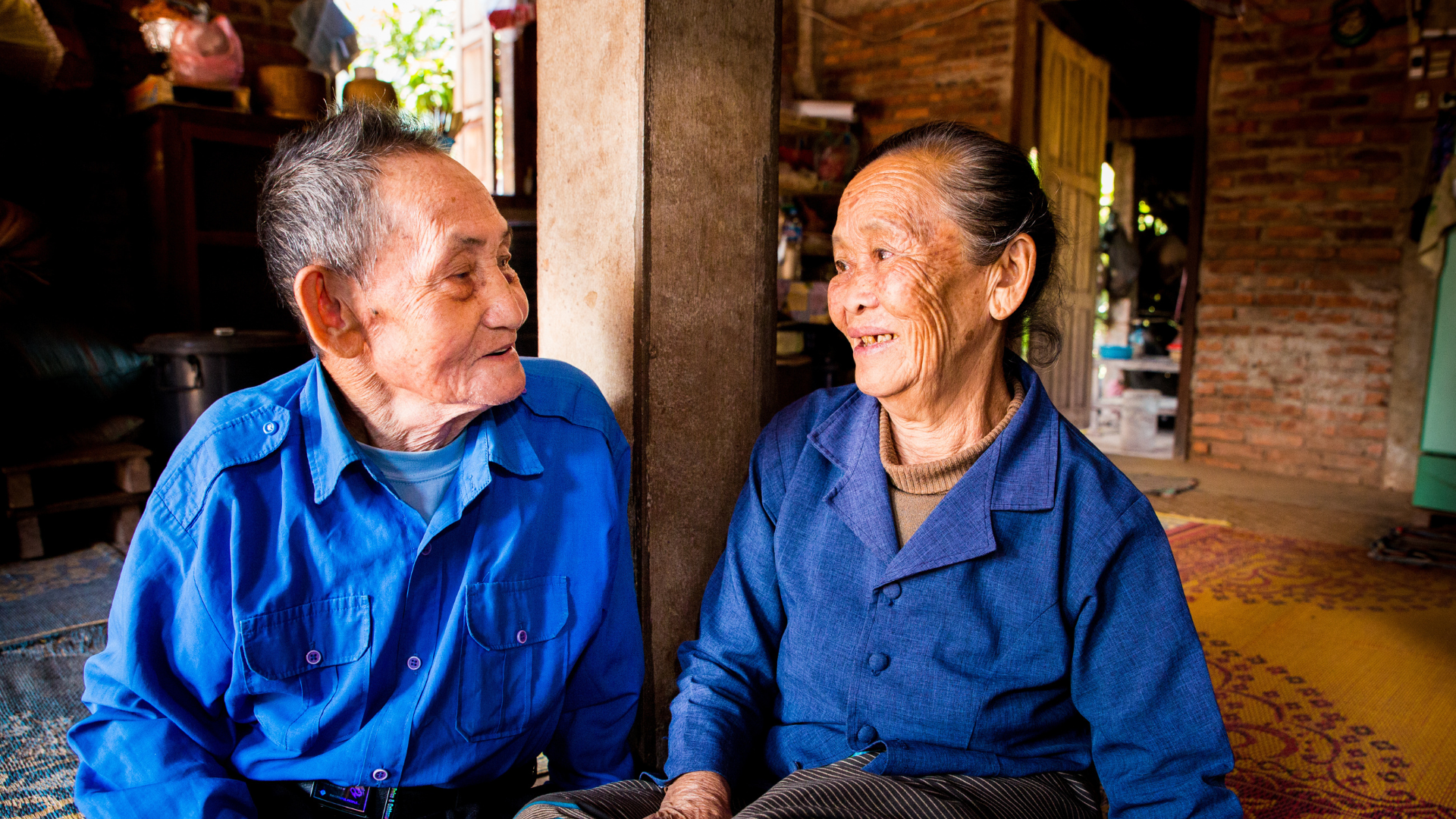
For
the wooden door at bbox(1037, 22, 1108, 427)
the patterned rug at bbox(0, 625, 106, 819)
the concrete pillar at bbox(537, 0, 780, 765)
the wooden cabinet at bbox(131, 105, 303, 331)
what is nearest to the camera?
the concrete pillar at bbox(537, 0, 780, 765)

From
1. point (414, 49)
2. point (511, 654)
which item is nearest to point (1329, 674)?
point (511, 654)

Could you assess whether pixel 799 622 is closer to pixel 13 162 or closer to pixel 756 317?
pixel 756 317

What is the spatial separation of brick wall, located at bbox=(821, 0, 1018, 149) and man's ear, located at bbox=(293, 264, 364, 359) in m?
5.90

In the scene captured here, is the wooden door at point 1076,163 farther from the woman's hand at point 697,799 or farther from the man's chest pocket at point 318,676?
the man's chest pocket at point 318,676

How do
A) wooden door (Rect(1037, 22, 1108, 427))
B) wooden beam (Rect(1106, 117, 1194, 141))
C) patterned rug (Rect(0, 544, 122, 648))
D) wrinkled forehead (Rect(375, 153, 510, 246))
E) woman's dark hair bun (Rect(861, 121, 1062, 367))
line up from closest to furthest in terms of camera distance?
wrinkled forehead (Rect(375, 153, 510, 246))
woman's dark hair bun (Rect(861, 121, 1062, 367))
patterned rug (Rect(0, 544, 122, 648))
wooden door (Rect(1037, 22, 1108, 427))
wooden beam (Rect(1106, 117, 1194, 141))

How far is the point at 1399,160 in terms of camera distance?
5.31 meters

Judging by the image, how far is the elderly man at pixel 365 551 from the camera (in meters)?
1.12

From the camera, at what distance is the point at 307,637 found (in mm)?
1184

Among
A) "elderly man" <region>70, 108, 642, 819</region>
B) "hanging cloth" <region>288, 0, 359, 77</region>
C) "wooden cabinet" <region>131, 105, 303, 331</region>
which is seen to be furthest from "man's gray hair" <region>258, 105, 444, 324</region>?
"hanging cloth" <region>288, 0, 359, 77</region>

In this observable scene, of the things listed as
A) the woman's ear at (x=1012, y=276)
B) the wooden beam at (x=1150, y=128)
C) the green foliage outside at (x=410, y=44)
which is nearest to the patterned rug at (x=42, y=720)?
the woman's ear at (x=1012, y=276)

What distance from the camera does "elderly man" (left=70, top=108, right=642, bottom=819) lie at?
1124mm

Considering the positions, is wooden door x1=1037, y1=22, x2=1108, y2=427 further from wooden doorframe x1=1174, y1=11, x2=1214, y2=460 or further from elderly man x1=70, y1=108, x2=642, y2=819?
elderly man x1=70, y1=108, x2=642, y2=819

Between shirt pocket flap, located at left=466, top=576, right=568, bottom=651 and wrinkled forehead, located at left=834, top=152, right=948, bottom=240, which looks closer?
shirt pocket flap, located at left=466, top=576, right=568, bottom=651

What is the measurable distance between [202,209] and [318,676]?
3.98 metres
